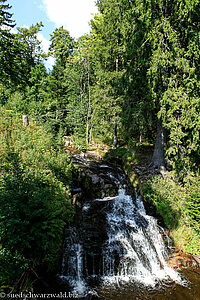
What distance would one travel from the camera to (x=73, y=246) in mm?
6305

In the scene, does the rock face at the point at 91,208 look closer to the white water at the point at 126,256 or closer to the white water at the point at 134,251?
the white water at the point at 126,256

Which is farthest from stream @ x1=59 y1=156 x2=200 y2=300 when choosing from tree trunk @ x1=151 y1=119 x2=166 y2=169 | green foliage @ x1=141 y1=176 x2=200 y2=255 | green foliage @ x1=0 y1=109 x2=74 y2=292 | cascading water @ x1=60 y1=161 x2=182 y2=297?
tree trunk @ x1=151 y1=119 x2=166 y2=169

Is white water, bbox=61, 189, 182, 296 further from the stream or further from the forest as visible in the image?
the forest

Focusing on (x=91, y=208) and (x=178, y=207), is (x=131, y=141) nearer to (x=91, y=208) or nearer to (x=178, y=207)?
(x=178, y=207)

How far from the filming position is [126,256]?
6418 millimetres

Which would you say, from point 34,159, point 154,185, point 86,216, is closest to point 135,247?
point 86,216

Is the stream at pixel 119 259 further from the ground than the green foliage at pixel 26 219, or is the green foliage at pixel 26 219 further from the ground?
the green foliage at pixel 26 219

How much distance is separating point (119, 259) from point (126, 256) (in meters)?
Result: 0.30

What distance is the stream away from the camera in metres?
5.33

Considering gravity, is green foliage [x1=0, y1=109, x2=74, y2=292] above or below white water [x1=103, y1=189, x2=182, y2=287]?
above

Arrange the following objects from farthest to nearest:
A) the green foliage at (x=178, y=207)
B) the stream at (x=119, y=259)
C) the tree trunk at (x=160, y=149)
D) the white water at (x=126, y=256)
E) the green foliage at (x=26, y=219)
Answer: the tree trunk at (x=160, y=149) → the green foliage at (x=178, y=207) → the white water at (x=126, y=256) → the stream at (x=119, y=259) → the green foliage at (x=26, y=219)

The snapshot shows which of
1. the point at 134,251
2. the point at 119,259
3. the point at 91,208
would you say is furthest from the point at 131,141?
the point at 119,259

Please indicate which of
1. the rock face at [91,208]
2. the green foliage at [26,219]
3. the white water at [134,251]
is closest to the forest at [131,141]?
the green foliage at [26,219]

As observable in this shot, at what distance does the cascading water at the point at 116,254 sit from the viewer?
5.76 m
